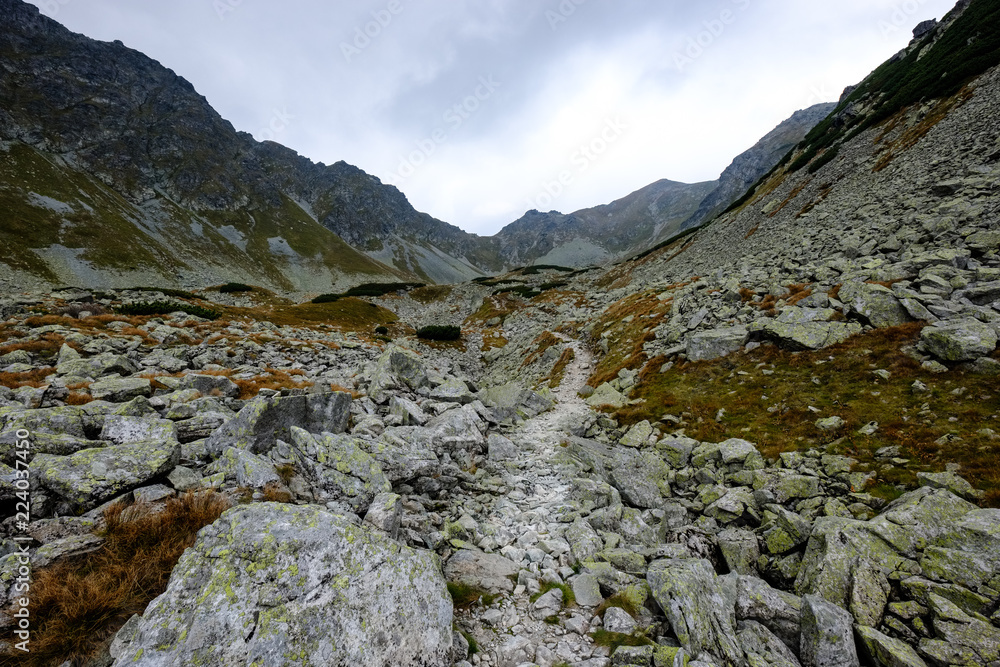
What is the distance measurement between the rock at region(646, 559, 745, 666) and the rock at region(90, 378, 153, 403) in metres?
15.0

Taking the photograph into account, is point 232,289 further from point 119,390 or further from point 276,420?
point 276,420

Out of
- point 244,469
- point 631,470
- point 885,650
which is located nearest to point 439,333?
point 631,470

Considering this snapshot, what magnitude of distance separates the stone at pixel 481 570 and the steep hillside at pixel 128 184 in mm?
115998

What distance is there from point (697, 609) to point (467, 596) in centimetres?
419

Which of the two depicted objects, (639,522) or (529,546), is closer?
(529,546)

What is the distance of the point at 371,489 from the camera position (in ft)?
29.6

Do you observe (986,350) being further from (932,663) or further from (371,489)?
(371,489)

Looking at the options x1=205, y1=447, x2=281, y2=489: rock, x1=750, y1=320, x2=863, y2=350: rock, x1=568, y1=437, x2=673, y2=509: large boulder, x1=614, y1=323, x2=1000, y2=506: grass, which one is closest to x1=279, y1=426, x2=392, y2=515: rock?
x1=205, y1=447, x2=281, y2=489: rock

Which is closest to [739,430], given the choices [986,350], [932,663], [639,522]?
[639,522]

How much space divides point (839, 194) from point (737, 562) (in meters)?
47.3

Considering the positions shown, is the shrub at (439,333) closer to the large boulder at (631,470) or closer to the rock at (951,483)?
the large boulder at (631,470)

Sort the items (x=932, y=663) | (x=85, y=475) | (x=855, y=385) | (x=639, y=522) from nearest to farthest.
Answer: (x=932, y=663), (x=85, y=475), (x=639, y=522), (x=855, y=385)

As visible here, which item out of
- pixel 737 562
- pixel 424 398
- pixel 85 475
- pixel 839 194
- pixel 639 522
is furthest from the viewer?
pixel 839 194

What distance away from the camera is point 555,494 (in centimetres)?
1212
